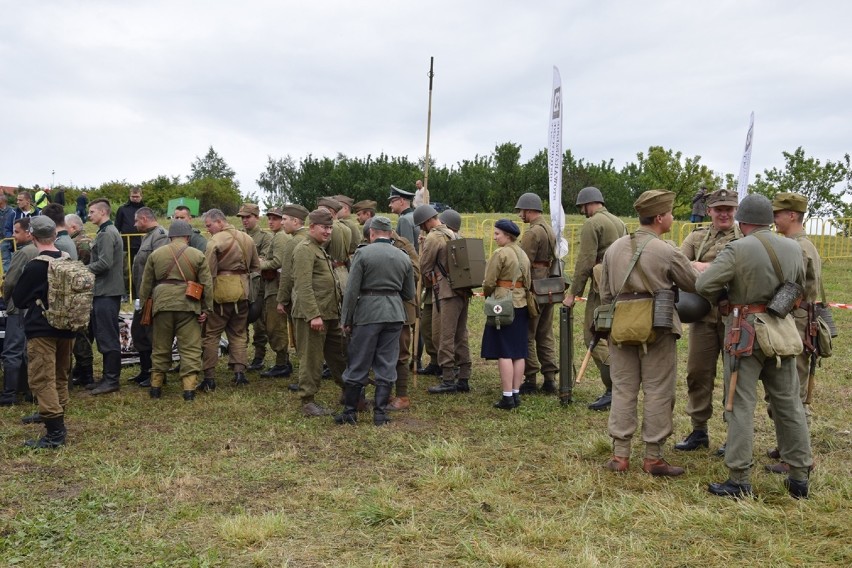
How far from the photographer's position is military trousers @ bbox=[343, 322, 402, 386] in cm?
703

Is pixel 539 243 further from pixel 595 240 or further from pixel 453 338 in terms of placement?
pixel 453 338

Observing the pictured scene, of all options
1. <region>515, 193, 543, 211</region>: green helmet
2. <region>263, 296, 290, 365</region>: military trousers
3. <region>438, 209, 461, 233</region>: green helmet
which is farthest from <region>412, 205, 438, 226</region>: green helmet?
<region>263, 296, 290, 365</region>: military trousers

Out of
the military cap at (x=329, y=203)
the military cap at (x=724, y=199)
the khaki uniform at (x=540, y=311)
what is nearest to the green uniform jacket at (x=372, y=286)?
the military cap at (x=329, y=203)

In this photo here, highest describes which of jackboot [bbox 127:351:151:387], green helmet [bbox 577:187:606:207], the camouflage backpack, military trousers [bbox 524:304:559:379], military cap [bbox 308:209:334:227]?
green helmet [bbox 577:187:606:207]

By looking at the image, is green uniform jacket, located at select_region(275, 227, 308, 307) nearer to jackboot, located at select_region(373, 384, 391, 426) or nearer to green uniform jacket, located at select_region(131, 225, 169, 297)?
jackboot, located at select_region(373, 384, 391, 426)

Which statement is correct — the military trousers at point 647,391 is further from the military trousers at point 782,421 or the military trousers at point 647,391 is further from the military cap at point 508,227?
the military cap at point 508,227

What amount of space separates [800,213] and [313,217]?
4.08 metres

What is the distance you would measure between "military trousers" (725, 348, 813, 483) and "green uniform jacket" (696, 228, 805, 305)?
39 cm

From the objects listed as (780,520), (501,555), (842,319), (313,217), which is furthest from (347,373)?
(842,319)

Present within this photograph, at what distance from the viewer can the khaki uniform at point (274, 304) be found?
29.9 feet

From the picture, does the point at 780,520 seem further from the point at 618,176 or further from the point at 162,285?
the point at 618,176

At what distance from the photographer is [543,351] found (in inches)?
337

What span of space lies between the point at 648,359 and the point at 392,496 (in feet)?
6.70

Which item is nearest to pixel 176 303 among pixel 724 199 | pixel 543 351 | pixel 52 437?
pixel 52 437
